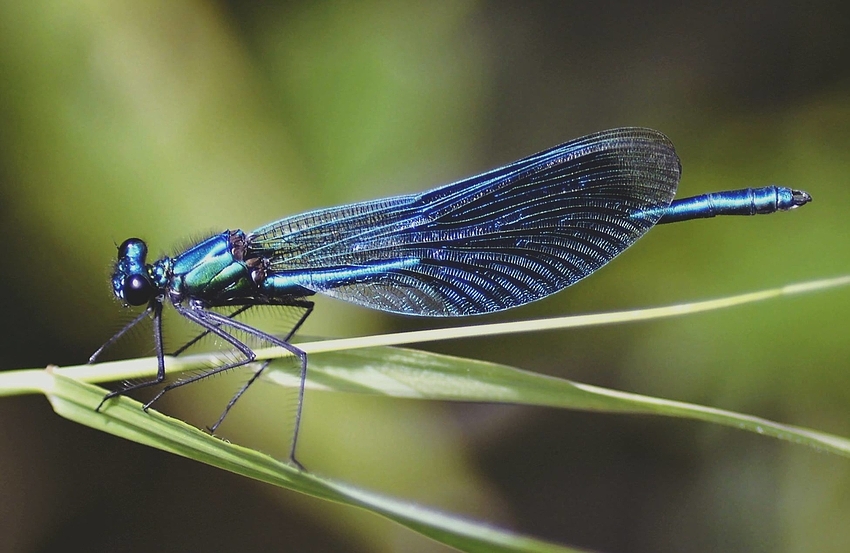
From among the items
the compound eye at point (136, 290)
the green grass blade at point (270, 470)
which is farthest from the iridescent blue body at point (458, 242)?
the green grass blade at point (270, 470)

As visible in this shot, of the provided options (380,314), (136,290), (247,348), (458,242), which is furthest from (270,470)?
(380,314)

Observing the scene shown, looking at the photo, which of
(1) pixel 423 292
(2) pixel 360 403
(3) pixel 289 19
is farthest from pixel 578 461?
(3) pixel 289 19

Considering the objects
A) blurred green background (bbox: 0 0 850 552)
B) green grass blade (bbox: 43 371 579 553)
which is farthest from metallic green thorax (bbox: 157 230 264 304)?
green grass blade (bbox: 43 371 579 553)

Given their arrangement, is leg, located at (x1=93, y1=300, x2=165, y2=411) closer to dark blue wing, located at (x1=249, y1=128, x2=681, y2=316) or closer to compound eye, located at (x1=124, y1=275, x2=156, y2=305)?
compound eye, located at (x1=124, y1=275, x2=156, y2=305)

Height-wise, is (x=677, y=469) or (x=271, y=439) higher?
(x=677, y=469)

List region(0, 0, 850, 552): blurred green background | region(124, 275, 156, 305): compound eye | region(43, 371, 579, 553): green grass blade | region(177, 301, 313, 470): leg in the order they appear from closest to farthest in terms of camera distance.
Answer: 1. region(43, 371, 579, 553): green grass blade
2. region(177, 301, 313, 470): leg
3. region(124, 275, 156, 305): compound eye
4. region(0, 0, 850, 552): blurred green background

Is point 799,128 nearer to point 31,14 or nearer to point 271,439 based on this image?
point 271,439

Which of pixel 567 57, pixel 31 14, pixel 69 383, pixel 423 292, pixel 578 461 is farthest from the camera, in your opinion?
pixel 567 57
